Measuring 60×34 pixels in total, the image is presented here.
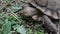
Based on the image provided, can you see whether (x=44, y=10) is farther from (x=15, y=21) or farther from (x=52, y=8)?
(x=15, y=21)

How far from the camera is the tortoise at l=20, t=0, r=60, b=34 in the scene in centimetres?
252

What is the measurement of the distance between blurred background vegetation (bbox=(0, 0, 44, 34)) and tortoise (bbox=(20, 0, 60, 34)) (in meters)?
0.10

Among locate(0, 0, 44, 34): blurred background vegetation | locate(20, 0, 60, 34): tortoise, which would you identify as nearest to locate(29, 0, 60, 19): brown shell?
locate(20, 0, 60, 34): tortoise

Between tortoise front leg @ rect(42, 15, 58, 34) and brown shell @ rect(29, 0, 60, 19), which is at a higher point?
brown shell @ rect(29, 0, 60, 19)

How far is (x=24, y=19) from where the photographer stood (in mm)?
2584

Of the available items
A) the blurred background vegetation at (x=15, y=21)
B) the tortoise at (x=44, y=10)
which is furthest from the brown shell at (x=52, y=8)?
the blurred background vegetation at (x=15, y=21)

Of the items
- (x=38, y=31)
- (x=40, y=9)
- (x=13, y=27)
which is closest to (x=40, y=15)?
(x=40, y=9)

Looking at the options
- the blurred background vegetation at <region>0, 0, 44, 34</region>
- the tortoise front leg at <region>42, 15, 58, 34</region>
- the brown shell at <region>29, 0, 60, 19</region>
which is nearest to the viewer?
the blurred background vegetation at <region>0, 0, 44, 34</region>

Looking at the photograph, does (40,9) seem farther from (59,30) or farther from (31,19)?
(59,30)

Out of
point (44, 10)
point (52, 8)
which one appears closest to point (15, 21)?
point (44, 10)

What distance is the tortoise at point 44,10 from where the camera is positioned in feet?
8.26

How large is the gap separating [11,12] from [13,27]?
0.34 meters

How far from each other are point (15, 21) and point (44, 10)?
47 centimetres

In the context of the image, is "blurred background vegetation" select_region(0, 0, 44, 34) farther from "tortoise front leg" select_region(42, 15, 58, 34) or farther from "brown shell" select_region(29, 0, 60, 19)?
"brown shell" select_region(29, 0, 60, 19)
